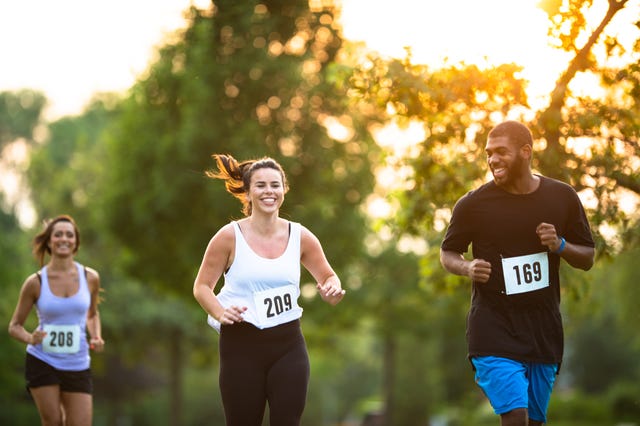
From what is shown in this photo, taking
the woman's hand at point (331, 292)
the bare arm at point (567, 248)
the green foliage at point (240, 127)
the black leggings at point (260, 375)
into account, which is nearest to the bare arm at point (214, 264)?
the black leggings at point (260, 375)

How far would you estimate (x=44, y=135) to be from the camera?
187 feet

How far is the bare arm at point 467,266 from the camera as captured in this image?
19.2 feet

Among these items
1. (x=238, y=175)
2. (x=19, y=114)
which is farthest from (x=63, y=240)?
(x=19, y=114)

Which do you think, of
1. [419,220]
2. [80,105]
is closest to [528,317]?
[419,220]

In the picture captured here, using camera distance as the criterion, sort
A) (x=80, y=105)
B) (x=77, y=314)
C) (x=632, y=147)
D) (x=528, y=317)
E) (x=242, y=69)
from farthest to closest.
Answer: (x=80, y=105), (x=242, y=69), (x=632, y=147), (x=77, y=314), (x=528, y=317)

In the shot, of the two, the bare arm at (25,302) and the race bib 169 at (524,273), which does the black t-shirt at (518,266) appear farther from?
the bare arm at (25,302)

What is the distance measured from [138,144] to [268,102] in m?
3.66

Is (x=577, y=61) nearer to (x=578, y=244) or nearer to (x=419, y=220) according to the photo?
(x=419, y=220)

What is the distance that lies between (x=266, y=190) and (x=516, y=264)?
1.65 meters

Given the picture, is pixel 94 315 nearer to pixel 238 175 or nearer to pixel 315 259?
pixel 238 175

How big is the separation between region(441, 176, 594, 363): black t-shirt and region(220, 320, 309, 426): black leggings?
1127mm

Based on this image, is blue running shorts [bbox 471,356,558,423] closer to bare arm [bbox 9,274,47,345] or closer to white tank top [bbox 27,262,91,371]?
white tank top [bbox 27,262,91,371]

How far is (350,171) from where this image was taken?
22.5 m

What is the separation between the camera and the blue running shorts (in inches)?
230
